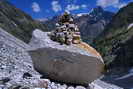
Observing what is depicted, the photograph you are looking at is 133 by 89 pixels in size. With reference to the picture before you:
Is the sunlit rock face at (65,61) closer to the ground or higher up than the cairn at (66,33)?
closer to the ground

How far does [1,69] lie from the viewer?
15484 millimetres

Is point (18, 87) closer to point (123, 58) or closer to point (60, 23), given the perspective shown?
point (60, 23)

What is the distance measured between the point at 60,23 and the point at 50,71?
2.85 metres

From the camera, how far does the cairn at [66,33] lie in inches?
532

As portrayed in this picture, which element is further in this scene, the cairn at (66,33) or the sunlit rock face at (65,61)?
the cairn at (66,33)

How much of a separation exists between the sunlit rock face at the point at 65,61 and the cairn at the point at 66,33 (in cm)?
28

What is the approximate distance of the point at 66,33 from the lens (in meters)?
13.6

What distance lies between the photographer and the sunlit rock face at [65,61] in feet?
42.9

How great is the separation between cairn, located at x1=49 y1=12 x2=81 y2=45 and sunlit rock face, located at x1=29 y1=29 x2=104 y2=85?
0.93 feet

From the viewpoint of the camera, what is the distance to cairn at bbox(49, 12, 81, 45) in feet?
44.4

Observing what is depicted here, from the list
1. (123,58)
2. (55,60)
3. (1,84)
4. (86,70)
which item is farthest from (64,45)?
(123,58)

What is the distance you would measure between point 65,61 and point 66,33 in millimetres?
1384

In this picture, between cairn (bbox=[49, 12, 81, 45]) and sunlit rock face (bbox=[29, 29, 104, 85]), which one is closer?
sunlit rock face (bbox=[29, 29, 104, 85])

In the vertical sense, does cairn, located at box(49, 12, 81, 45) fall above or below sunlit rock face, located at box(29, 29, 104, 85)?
above
